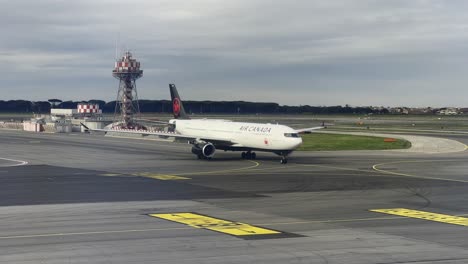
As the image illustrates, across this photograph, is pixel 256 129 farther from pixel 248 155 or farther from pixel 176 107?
pixel 176 107

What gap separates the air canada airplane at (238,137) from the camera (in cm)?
6321

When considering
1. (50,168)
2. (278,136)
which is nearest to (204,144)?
(278,136)

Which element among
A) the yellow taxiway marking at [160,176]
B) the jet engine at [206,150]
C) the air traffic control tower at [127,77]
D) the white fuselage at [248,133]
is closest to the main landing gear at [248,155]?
the white fuselage at [248,133]

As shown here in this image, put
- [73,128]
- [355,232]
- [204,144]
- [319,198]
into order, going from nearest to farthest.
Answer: [355,232] → [319,198] → [204,144] → [73,128]

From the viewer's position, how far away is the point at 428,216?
102 ft

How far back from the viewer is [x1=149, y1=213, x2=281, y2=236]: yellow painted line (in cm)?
2628

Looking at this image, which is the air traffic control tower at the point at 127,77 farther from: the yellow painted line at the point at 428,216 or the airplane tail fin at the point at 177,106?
the yellow painted line at the point at 428,216

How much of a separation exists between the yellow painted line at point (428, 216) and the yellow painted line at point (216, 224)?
8.22 meters

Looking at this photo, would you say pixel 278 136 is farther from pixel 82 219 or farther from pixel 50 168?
pixel 82 219

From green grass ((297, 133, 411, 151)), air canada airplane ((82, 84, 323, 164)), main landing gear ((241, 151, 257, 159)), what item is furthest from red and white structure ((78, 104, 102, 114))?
main landing gear ((241, 151, 257, 159))

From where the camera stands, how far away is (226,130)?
6919cm

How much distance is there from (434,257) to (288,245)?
493 centimetres

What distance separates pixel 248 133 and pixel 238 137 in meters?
1.59

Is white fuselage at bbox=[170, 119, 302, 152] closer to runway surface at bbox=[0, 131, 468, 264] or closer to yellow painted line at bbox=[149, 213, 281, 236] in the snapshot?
runway surface at bbox=[0, 131, 468, 264]
